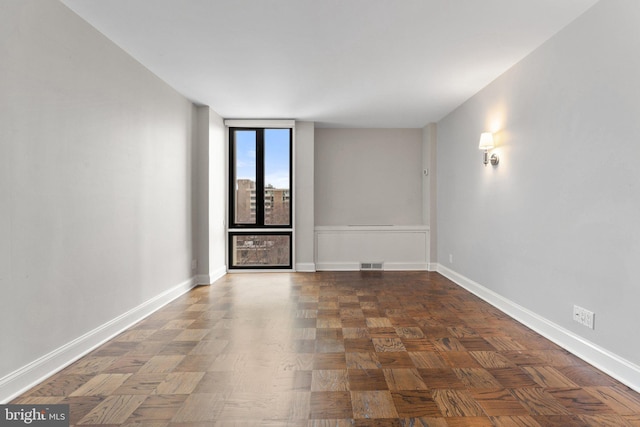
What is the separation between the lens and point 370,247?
6539mm

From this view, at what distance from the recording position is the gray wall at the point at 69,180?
2152 mm

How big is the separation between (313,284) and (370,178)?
2.55 meters

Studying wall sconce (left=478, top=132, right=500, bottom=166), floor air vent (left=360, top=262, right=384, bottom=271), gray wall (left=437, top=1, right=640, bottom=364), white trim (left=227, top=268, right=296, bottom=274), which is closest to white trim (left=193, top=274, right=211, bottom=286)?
white trim (left=227, top=268, right=296, bottom=274)

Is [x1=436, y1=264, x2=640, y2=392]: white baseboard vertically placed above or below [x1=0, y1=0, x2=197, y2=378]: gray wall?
below

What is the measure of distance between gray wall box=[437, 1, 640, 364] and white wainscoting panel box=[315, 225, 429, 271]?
2020 mm

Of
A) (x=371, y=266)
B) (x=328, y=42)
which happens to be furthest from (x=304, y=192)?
(x=328, y=42)

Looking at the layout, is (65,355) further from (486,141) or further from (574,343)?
(486,141)

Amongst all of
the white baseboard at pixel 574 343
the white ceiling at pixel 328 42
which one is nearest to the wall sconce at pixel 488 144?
the white ceiling at pixel 328 42

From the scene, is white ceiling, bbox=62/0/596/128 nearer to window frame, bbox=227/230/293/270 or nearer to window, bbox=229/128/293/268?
window, bbox=229/128/293/268

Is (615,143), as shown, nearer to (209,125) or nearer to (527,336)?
(527,336)

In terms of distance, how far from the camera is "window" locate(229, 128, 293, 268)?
6238mm

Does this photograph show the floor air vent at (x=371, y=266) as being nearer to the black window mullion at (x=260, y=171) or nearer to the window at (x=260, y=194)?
the window at (x=260, y=194)

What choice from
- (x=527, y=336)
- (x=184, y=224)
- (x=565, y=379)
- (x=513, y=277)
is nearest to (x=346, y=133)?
(x=184, y=224)

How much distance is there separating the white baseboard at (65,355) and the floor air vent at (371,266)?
3662 millimetres
